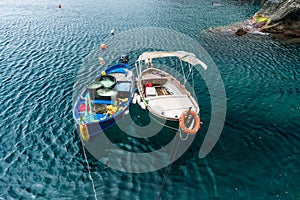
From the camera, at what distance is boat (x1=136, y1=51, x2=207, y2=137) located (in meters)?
21.1

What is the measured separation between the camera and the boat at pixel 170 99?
21062 mm

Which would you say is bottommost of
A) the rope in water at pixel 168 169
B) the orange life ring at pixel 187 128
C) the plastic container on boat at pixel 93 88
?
the rope in water at pixel 168 169

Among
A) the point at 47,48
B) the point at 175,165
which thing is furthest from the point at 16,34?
the point at 175,165

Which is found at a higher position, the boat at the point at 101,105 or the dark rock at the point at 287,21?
the dark rock at the point at 287,21

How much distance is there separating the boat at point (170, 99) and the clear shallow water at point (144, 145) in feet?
7.53

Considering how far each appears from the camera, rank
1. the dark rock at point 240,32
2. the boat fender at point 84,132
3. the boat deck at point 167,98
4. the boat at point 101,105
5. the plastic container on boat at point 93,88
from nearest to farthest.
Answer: the boat fender at point 84,132 < the boat at point 101,105 < the boat deck at point 167,98 < the plastic container on boat at point 93,88 < the dark rock at point 240,32

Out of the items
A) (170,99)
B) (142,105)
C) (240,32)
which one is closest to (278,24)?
(240,32)

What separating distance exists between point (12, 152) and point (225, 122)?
23.9 m

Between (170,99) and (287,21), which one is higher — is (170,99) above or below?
below

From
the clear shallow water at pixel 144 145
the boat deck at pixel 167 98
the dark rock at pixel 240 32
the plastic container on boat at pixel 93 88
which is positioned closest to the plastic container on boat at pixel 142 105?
the boat deck at pixel 167 98

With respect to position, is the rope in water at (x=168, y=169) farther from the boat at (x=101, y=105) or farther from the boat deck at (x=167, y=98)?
the boat at (x=101, y=105)

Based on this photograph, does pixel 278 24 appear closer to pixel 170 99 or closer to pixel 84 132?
pixel 170 99

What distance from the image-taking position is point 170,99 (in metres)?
24.7

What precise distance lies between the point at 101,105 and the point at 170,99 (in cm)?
880
